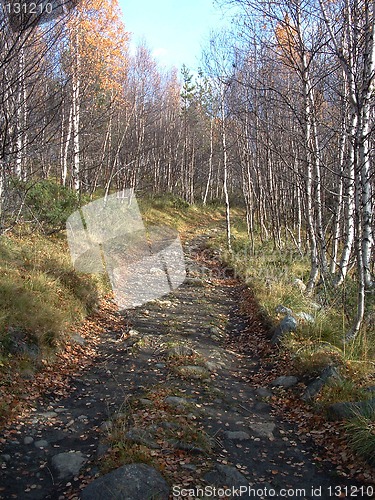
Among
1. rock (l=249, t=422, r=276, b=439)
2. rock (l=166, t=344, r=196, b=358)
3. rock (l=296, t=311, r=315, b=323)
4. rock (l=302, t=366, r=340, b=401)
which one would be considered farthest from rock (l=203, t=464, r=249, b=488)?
rock (l=296, t=311, r=315, b=323)

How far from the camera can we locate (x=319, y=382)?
186 inches

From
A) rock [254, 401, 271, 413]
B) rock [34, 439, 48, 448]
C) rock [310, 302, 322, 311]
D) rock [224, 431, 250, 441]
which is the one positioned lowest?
rock [254, 401, 271, 413]

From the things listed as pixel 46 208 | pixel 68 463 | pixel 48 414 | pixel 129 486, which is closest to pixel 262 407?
pixel 129 486

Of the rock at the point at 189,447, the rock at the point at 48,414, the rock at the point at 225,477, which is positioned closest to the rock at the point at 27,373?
the rock at the point at 48,414

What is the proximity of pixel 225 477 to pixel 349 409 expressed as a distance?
4.82 feet

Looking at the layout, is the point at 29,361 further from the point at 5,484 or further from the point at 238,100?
the point at 238,100

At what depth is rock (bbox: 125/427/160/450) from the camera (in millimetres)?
3765

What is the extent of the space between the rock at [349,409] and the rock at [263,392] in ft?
3.00

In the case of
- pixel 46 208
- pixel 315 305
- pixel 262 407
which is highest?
pixel 46 208

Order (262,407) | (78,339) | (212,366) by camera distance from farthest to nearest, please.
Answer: (78,339)
(212,366)
(262,407)

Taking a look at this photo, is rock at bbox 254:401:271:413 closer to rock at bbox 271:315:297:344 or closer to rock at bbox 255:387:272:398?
Answer: rock at bbox 255:387:272:398

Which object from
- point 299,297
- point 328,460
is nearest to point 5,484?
point 328,460

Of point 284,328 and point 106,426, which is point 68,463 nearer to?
point 106,426

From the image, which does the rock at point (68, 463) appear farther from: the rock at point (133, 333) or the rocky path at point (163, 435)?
the rock at point (133, 333)
